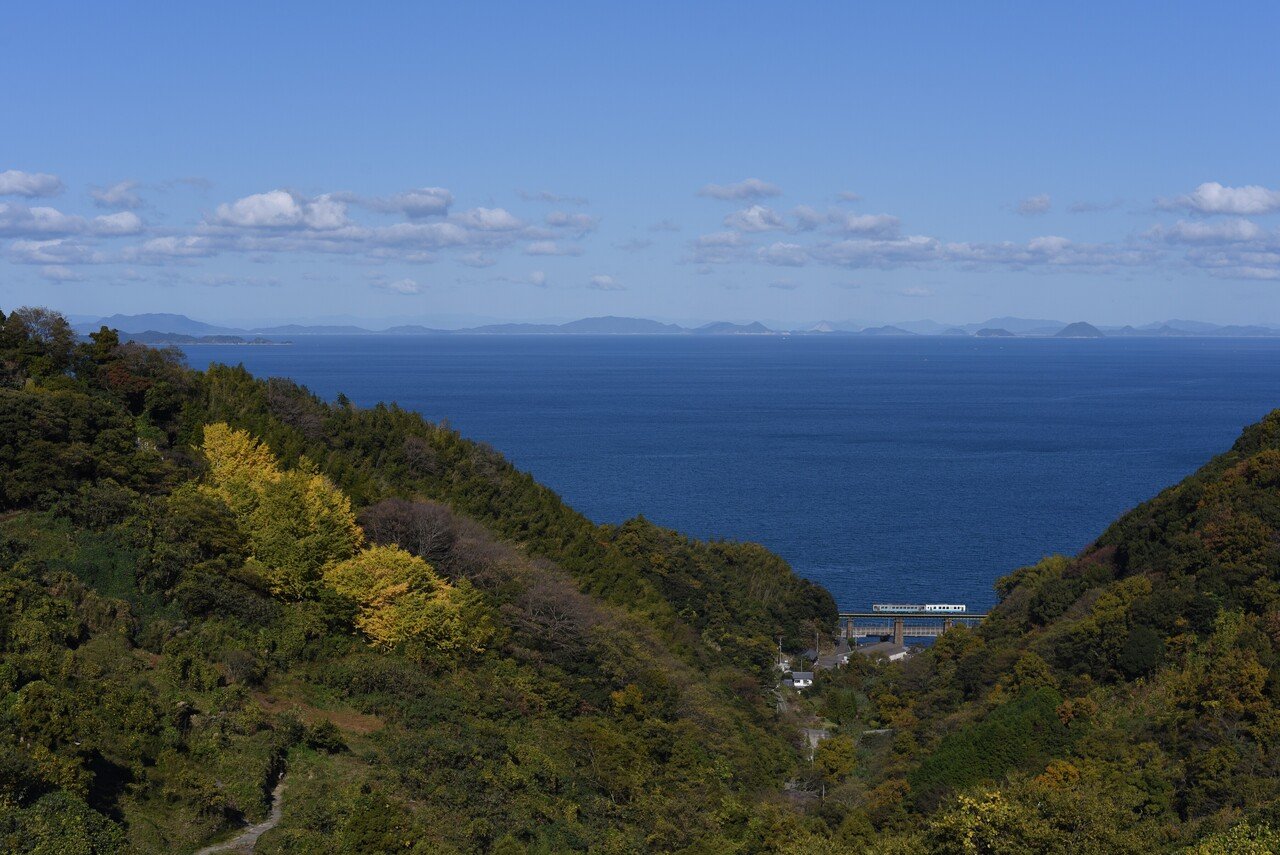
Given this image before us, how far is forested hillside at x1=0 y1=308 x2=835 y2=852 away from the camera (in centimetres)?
2103

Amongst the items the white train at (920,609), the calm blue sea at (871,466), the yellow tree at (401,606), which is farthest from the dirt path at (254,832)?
the calm blue sea at (871,466)

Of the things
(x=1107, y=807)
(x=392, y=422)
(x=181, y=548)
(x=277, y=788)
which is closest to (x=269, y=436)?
(x=392, y=422)

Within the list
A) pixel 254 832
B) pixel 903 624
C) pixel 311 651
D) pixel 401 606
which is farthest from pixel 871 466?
pixel 254 832

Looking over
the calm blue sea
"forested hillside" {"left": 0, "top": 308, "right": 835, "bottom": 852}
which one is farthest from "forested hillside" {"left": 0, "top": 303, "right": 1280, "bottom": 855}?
the calm blue sea

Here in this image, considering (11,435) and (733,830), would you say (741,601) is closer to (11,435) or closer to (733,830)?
(733,830)

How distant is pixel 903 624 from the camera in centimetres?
6719

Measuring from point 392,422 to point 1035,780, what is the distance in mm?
31890

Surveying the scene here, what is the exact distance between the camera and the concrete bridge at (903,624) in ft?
218

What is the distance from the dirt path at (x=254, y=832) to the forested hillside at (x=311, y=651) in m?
0.23

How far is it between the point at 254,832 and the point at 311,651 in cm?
893

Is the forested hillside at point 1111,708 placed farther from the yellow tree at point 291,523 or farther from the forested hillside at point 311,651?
the yellow tree at point 291,523

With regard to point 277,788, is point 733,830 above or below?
below

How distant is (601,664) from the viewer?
34094 mm

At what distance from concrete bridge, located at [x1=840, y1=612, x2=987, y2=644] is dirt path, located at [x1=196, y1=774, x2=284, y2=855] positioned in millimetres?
47381
